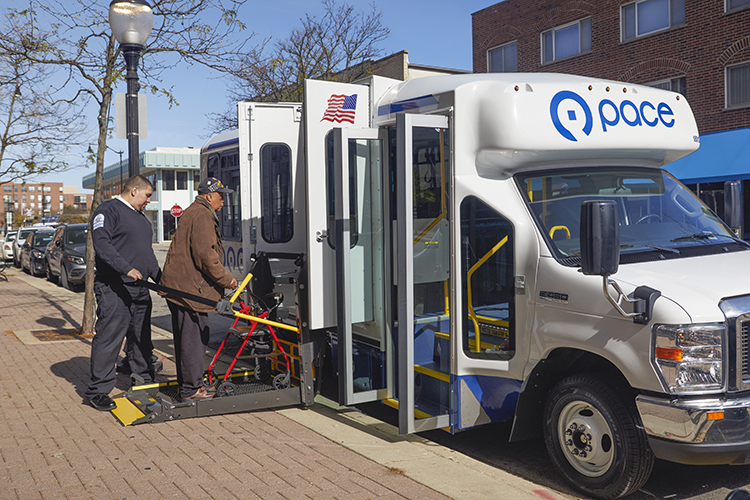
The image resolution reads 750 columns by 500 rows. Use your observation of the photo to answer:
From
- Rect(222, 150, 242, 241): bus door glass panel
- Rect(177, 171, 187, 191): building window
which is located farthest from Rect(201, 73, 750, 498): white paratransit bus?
Rect(177, 171, 187, 191): building window

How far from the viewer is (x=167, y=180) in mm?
57781

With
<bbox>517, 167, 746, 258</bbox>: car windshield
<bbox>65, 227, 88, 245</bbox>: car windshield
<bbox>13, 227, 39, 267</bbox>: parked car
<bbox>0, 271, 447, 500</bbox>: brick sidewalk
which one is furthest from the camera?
<bbox>13, 227, 39, 267</bbox>: parked car

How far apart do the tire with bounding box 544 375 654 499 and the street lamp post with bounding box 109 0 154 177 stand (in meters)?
5.25

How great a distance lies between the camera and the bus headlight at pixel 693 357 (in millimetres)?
3619

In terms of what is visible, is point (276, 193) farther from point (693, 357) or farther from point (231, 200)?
point (693, 357)

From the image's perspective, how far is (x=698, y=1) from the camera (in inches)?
732

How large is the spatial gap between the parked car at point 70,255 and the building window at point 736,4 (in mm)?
17698

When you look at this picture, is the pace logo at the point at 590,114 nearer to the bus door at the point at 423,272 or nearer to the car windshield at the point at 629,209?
the car windshield at the point at 629,209

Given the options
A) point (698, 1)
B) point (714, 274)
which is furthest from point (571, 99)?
point (698, 1)

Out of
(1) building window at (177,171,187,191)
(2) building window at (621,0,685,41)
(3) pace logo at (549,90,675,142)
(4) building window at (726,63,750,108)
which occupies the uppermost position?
(2) building window at (621,0,685,41)

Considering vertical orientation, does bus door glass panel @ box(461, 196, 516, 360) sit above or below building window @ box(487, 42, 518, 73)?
below

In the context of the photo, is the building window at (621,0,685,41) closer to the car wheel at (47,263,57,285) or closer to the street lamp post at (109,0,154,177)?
the street lamp post at (109,0,154,177)

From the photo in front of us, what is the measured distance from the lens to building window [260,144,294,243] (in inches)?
291

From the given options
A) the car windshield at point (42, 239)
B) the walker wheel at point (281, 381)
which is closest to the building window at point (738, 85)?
the walker wheel at point (281, 381)
